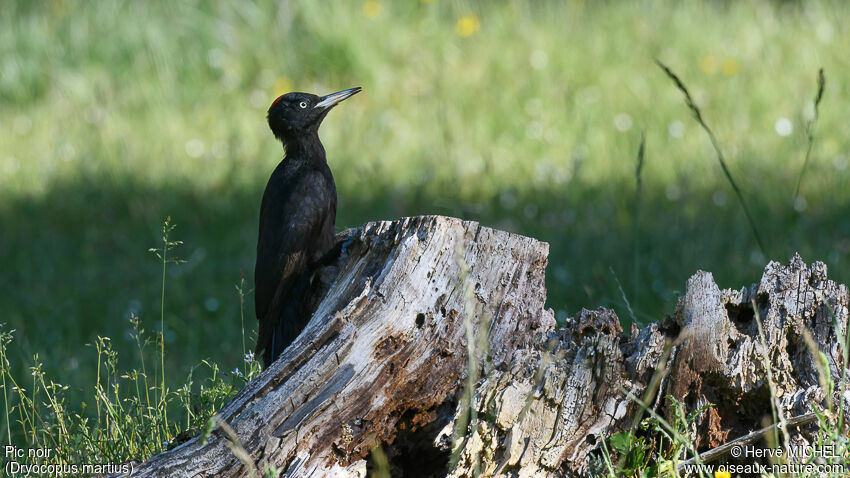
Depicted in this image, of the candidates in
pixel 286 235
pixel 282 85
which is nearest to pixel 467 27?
pixel 282 85

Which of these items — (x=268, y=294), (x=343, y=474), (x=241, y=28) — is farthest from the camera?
(x=241, y=28)

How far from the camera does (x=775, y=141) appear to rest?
7.17m

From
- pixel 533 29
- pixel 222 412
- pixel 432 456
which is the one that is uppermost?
pixel 533 29

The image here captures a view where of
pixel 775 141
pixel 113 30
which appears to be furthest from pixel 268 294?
pixel 113 30

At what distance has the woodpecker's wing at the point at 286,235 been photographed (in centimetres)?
380

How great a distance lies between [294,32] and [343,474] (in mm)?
6912

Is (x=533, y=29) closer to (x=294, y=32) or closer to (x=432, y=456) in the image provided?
(x=294, y=32)

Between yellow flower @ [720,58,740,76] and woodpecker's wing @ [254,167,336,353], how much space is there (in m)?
5.23

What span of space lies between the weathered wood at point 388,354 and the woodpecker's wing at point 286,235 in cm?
88

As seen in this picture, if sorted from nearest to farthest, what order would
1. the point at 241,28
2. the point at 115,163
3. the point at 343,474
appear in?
the point at 343,474 → the point at 115,163 → the point at 241,28

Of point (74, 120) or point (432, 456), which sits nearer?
point (432, 456)

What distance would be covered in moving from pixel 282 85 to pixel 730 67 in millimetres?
3954

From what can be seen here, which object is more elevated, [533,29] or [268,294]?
[533,29]

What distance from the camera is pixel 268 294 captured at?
3.81m
